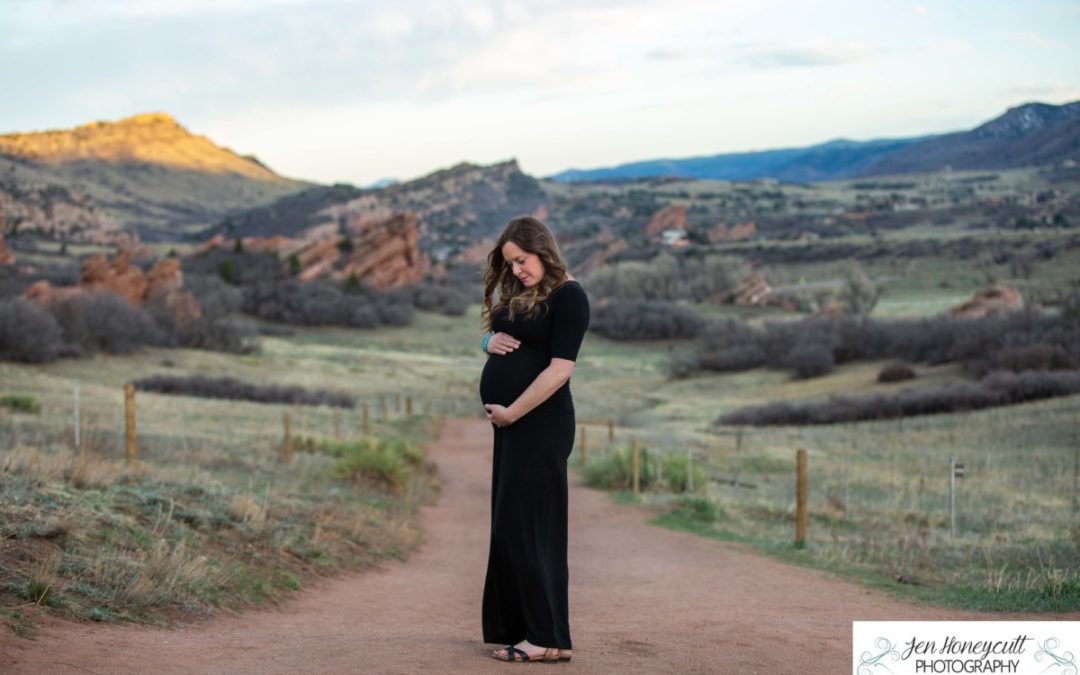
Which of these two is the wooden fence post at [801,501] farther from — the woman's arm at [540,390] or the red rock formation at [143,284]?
the red rock formation at [143,284]

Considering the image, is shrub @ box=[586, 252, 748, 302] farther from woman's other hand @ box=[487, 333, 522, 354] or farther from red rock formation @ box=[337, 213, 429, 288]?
woman's other hand @ box=[487, 333, 522, 354]

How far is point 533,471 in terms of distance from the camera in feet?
19.7

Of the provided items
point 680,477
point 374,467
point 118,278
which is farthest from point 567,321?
point 118,278

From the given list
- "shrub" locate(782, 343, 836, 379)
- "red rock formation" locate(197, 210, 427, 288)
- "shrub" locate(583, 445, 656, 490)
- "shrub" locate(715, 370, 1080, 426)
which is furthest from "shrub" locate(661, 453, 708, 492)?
"red rock formation" locate(197, 210, 427, 288)

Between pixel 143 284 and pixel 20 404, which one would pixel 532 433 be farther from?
pixel 143 284

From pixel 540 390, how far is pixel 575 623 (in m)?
3.19

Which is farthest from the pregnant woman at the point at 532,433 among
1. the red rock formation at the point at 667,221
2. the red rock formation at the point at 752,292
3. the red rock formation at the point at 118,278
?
the red rock formation at the point at 667,221

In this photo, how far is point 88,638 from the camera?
20.3 feet

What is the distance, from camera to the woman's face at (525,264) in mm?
6008

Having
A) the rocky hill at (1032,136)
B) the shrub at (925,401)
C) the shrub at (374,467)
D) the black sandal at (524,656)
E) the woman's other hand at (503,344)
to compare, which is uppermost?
the rocky hill at (1032,136)

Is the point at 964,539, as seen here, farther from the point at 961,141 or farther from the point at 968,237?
the point at 968,237

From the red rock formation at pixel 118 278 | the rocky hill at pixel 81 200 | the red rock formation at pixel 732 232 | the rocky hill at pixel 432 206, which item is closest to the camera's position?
the red rock formation at pixel 118 278

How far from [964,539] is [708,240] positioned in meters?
109

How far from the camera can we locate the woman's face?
6.01 metres
